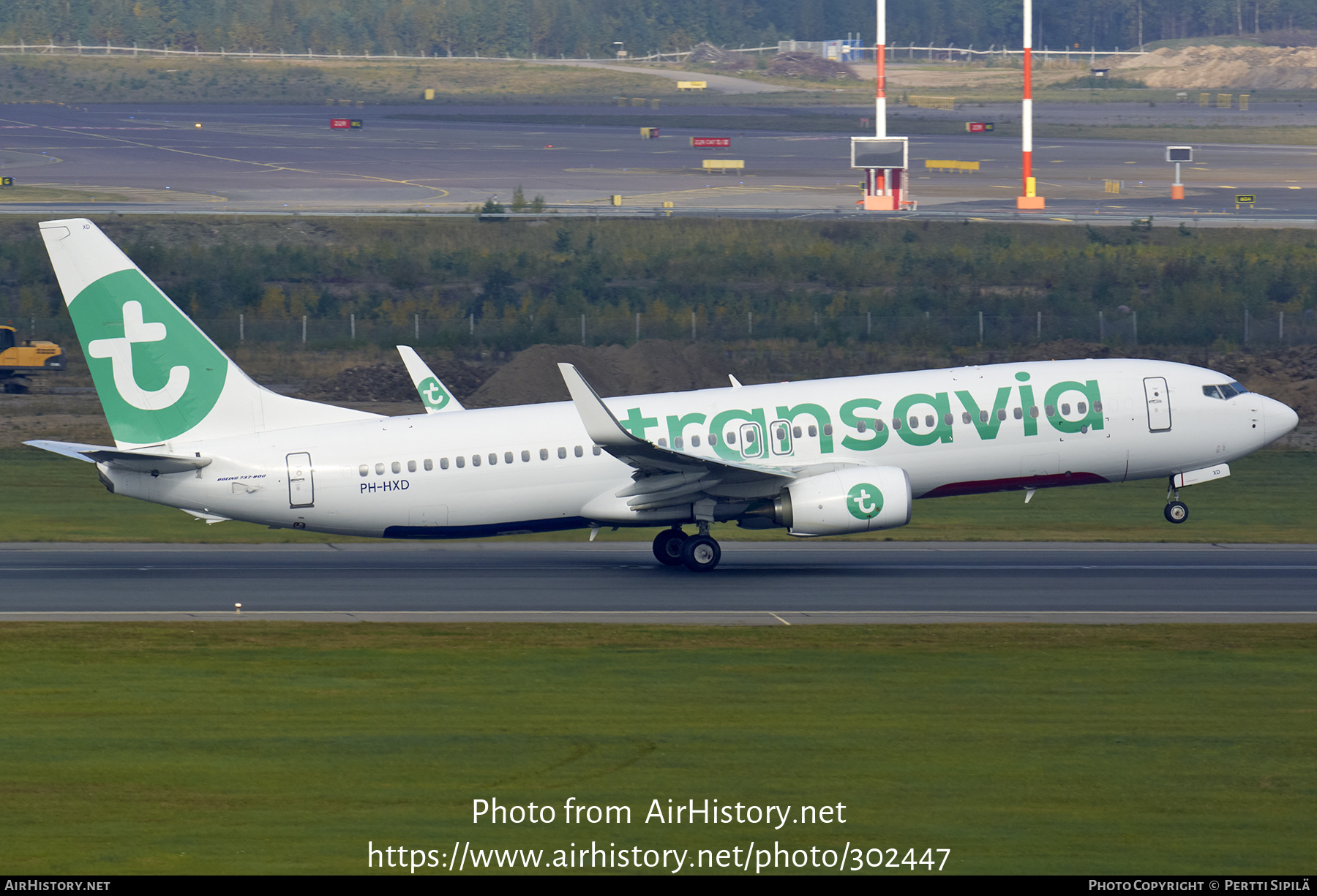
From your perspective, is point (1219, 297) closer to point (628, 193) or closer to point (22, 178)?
point (628, 193)

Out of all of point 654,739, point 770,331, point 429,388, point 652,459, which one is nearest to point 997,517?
point 652,459

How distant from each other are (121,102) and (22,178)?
2691 inches

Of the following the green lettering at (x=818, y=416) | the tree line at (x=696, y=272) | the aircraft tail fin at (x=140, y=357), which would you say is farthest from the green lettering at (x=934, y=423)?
the tree line at (x=696, y=272)

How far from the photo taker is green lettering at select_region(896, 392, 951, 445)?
3944cm

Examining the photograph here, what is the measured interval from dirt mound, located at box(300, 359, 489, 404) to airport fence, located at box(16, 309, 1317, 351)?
5923 millimetres

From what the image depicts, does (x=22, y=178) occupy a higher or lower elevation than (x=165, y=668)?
higher

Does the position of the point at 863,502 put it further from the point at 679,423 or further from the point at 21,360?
the point at 21,360

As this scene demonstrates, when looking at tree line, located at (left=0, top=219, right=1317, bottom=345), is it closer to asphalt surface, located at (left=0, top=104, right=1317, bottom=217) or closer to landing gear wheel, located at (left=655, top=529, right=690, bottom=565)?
asphalt surface, located at (left=0, top=104, right=1317, bottom=217)

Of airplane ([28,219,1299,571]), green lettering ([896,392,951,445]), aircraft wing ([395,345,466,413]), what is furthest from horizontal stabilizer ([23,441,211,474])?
green lettering ([896,392,951,445])

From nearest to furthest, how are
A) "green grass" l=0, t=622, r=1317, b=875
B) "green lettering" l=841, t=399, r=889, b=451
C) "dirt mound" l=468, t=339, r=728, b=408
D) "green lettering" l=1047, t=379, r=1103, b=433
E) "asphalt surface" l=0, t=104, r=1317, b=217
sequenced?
"green grass" l=0, t=622, r=1317, b=875 → "green lettering" l=841, t=399, r=889, b=451 → "green lettering" l=1047, t=379, r=1103, b=433 → "dirt mound" l=468, t=339, r=728, b=408 → "asphalt surface" l=0, t=104, r=1317, b=217

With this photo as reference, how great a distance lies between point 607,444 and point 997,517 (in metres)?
17.2

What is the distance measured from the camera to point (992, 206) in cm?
10631

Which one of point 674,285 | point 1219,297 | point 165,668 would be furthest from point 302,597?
point 1219,297

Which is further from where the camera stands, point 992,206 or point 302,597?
point 992,206
